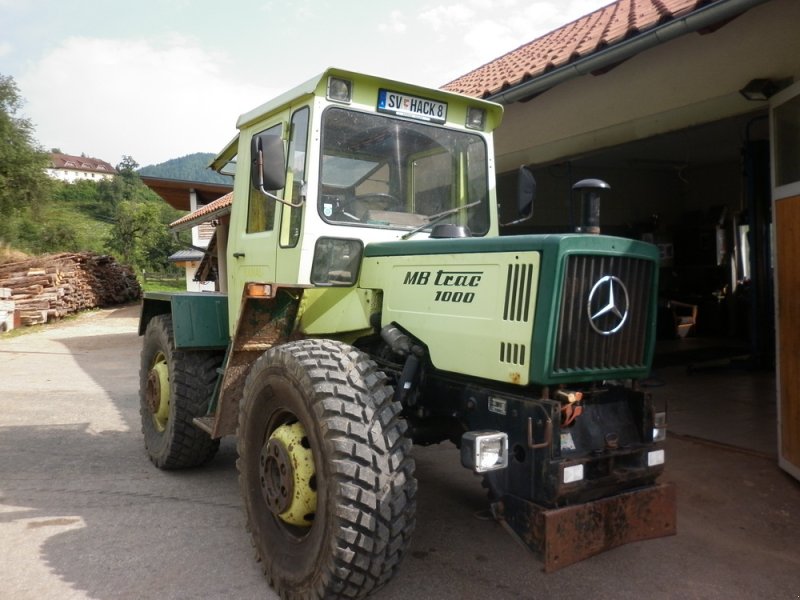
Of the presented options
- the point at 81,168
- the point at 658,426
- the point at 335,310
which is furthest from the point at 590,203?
the point at 81,168

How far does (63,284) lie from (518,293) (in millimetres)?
20122

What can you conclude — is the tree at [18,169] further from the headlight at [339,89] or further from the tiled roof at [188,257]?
the headlight at [339,89]

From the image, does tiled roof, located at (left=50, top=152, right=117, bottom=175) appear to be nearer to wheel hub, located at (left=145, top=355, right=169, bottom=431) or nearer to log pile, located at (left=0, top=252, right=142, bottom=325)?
log pile, located at (left=0, top=252, right=142, bottom=325)

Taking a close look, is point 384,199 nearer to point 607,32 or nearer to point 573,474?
point 573,474

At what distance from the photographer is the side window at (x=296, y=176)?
3729 millimetres

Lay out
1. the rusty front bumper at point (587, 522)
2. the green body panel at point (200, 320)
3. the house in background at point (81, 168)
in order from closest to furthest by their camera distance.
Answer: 1. the rusty front bumper at point (587, 522)
2. the green body panel at point (200, 320)
3. the house in background at point (81, 168)

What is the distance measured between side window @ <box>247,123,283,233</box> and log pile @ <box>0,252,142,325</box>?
16.7m

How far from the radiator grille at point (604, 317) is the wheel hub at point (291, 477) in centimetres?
122

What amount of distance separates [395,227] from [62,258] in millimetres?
20103

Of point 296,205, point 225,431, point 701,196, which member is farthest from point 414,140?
point 701,196

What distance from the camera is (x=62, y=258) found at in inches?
825

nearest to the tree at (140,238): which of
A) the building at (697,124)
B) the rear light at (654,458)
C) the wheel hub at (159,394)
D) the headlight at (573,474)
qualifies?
the building at (697,124)

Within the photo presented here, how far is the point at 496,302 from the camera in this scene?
299cm

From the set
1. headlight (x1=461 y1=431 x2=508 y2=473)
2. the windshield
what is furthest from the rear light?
the windshield
